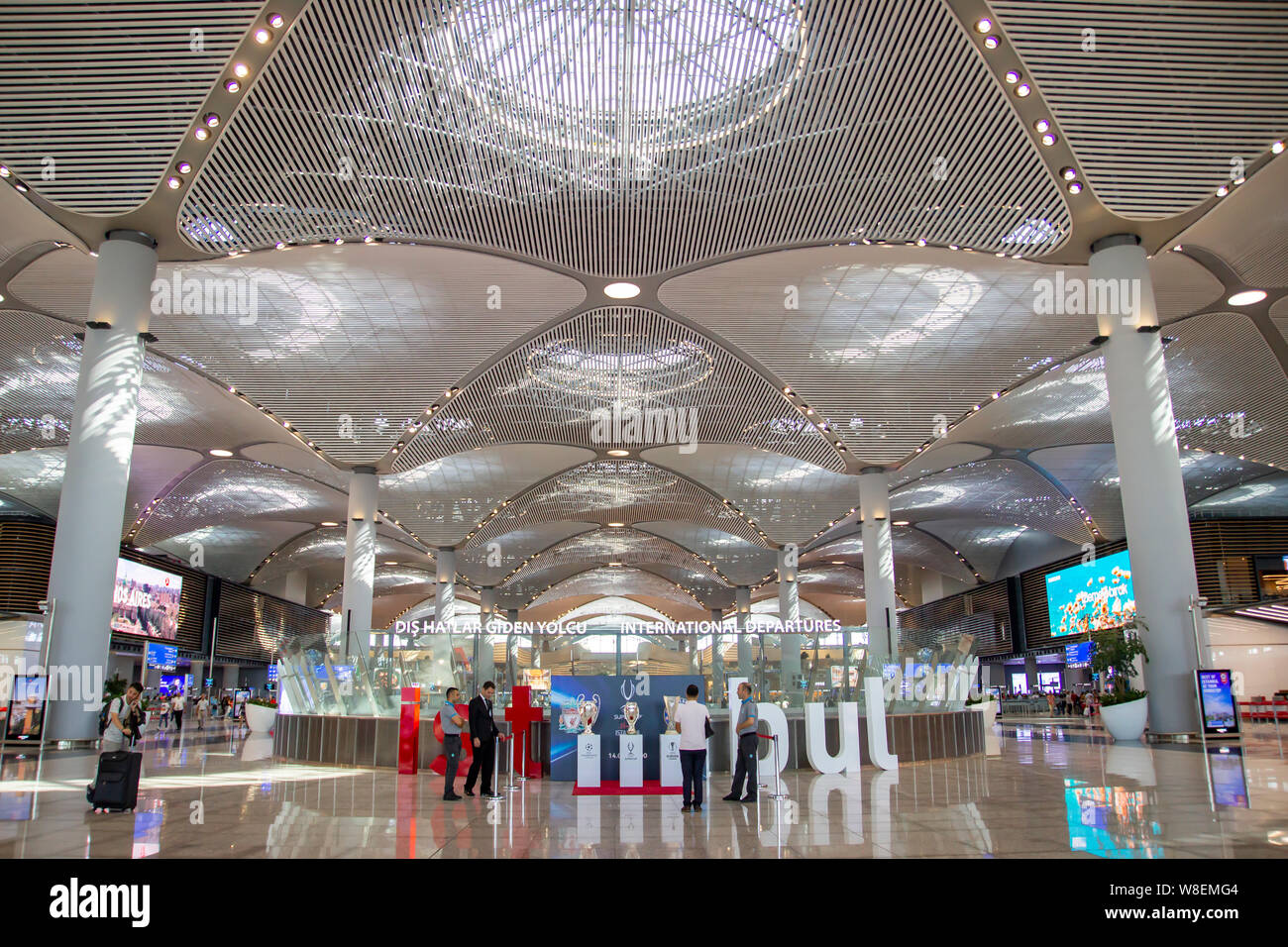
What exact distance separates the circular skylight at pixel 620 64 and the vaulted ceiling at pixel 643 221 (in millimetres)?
47

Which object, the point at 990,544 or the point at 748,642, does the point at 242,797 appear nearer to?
the point at 748,642

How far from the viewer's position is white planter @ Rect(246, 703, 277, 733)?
79.0ft

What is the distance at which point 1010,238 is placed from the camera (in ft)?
51.3

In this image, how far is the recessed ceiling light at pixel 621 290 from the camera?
19.2m

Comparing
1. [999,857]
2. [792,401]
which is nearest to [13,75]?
[999,857]

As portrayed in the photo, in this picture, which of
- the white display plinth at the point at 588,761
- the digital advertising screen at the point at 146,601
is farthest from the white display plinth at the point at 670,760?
the digital advertising screen at the point at 146,601

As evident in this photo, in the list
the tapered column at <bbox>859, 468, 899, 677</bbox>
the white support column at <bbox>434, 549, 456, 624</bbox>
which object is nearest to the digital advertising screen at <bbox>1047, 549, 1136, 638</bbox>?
the tapered column at <bbox>859, 468, 899, 677</bbox>

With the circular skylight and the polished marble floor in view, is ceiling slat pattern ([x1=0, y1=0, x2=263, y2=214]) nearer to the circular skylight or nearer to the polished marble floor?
the circular skylight

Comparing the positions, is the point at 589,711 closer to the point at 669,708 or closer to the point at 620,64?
the point at 669,708

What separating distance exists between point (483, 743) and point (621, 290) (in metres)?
11.5

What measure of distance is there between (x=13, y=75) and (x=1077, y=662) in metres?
40.7

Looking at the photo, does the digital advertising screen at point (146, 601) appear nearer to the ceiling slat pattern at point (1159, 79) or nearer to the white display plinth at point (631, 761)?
the white display plinth at point (631, 761)

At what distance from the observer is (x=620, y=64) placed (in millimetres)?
13258

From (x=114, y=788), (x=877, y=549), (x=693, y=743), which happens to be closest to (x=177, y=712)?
(x=877, y=549)
